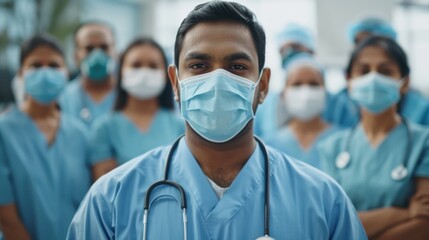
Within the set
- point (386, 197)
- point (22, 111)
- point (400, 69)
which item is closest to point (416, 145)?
point (386, 197)

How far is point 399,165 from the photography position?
2.00 meters

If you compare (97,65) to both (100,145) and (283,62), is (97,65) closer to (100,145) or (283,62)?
(100,145)

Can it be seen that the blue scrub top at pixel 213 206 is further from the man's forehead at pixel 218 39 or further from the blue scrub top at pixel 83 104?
the blue scrub top at pixel 83 104

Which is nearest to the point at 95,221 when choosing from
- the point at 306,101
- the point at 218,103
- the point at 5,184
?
the point at 218,103

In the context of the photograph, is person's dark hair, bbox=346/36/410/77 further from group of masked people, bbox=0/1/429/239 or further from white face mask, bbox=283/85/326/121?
white face mask, bbox=283/85/326/121

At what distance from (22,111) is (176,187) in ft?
4.45

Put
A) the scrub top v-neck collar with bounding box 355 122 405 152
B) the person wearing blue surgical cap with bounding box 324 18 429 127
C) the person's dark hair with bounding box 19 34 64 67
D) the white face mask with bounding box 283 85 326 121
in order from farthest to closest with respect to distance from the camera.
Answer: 1. the person wearing blue surgical cap with bounding box 324 18 429 127
2. the white face mask with bounding box 283 85 326 121
3. the person's dark hair with bounding box 19 34 64 67
4. the scrub top v-neck collar with bounding box 355 122 405 152

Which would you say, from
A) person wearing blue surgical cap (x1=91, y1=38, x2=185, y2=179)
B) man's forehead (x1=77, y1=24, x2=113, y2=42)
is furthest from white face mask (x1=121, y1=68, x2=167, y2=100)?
man's forehead (x1=77, y1=24, x2=113, y2=42)

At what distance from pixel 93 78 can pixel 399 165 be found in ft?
6.09

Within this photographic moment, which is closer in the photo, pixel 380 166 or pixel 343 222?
pixel 343 222

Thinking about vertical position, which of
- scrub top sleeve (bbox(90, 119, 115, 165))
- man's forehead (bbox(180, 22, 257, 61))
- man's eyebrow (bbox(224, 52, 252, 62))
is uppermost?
man's forehead (bbox(180, 22, 257, 61))

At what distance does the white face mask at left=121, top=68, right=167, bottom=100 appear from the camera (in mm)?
2682

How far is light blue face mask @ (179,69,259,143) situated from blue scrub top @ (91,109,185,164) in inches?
43.8

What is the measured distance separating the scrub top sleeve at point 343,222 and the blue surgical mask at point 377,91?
0.79 m
